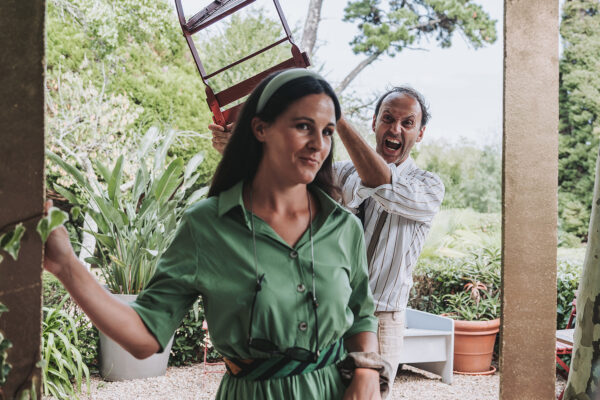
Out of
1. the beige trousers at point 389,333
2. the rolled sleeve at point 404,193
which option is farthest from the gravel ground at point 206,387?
the rolled sleeve at point 404,193

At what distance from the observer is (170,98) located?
9930 millimetres

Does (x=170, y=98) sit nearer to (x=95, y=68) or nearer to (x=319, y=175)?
(x=95, y=68)

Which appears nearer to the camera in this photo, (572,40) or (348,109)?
(348,109)

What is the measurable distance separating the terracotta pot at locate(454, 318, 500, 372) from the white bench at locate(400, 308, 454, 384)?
10.2 inches

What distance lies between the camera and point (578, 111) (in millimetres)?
12961

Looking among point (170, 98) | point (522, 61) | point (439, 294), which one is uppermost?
point (170, 98)

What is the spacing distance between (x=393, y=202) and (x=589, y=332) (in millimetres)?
848

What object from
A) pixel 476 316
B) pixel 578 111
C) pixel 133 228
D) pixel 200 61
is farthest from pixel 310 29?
pixel 200 61

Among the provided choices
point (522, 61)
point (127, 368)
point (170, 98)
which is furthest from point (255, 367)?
point (170, 98)

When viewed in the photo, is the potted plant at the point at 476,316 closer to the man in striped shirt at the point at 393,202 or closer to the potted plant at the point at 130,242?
the potted plant at the point at 130,242

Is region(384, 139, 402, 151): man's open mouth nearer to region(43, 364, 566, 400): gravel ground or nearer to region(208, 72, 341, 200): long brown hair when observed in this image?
region(208, 72, 341, 200): long brown hair

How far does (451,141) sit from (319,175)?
14.2 metres

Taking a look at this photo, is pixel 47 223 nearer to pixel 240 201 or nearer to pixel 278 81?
pixel 240 201

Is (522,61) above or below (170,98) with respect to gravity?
below
